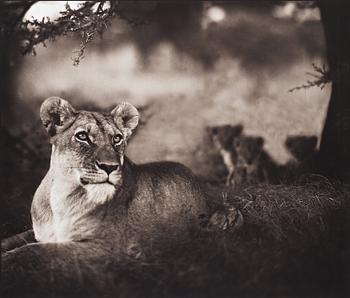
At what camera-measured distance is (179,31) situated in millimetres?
5094

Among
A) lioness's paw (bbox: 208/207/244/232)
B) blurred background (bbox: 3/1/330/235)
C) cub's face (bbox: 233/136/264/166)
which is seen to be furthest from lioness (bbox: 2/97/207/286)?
cub's face (bbox: 233/136/264/166)

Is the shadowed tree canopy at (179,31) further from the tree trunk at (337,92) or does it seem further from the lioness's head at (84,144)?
the lioness's head at (84,144)

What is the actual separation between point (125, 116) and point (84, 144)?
1.58ft

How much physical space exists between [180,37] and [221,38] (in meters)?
0.40

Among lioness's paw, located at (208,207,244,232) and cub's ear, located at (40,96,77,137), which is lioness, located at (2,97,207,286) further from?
lioness's paw, located at (208,207,244,232)

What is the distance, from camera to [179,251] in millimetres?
3768

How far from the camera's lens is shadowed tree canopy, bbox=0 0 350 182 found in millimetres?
4754

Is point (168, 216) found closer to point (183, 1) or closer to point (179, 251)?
point (179, 251)

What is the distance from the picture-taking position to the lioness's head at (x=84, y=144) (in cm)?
359

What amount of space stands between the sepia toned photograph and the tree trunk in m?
0.01

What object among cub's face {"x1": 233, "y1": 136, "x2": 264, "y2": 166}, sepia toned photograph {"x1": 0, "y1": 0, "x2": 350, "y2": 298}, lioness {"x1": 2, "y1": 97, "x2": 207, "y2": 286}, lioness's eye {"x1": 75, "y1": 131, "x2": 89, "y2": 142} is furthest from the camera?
cub's face {"x1": 233, "y1": 136, "x2": 264, "y2": 166}

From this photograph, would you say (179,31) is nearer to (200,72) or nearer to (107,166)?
(200,72)

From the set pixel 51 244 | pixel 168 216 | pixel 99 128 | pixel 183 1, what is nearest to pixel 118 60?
pixel 183 1

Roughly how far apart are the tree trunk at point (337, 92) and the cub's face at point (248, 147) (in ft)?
2.09
